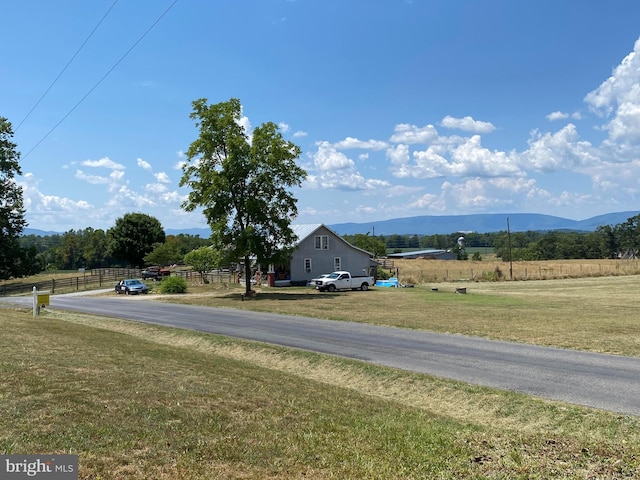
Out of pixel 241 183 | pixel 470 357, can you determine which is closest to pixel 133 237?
pixel 241 183

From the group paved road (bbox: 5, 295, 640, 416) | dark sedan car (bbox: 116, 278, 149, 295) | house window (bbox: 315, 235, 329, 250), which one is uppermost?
house window (bbox: 315, 235, 329, 250)

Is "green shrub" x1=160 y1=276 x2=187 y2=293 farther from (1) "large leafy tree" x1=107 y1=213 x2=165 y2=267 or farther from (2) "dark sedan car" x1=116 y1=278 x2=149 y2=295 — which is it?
(1) "large leafy tree" x1=107 y1=213 x2=165 y2=267

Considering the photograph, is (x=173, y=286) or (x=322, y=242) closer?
(x=173, y=286)

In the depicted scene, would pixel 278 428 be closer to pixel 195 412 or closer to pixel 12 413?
pixel 195 412

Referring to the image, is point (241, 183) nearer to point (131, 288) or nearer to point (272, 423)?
→ point (131, 288)

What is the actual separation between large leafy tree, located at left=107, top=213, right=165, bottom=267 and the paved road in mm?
75231

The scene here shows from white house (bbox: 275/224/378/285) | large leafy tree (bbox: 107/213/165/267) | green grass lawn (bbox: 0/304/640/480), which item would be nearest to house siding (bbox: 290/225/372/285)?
white house (bbox: 275/224/378/285)

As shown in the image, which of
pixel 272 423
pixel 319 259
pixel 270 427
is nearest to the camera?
pixel 270 427

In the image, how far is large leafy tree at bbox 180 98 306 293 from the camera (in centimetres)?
4078

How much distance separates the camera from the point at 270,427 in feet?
22.1

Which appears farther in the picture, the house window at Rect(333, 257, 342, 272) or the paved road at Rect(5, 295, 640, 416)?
the house window at Rect(333, 257, 342, 272)

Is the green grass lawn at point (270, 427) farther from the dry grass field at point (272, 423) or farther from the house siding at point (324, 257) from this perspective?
the house siding at point (324, 257)

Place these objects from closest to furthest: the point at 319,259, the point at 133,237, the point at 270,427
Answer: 1. the point at 270,427
2. the point at 319,259
3. the point at 133,237

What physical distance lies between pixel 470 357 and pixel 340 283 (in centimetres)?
3110
